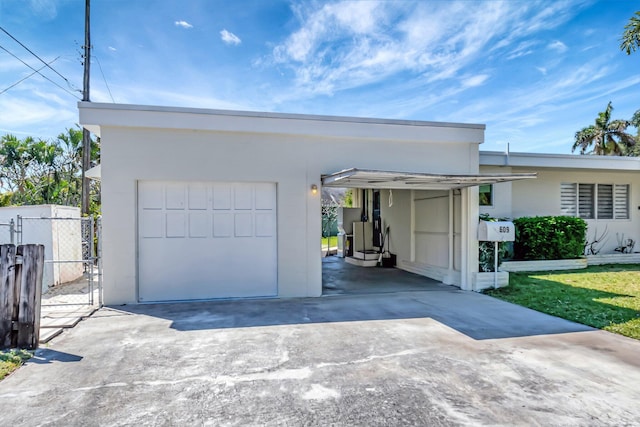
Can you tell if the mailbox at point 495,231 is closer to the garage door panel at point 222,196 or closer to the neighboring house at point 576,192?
the neighboring house at point 576,192

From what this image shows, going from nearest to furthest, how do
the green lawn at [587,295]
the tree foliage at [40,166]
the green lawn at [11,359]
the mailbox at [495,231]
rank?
the green lawn at [11,359]
the green lawn at [587,295]
the mailbox at [495,231]
the tree foliage at [40,166]

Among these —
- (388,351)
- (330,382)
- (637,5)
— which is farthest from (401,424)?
(637,5)

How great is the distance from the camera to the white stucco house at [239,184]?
6715 mm

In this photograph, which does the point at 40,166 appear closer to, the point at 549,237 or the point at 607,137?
the point at 549,237

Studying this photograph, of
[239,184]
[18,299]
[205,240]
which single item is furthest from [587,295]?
[18,299]

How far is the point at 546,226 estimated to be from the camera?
Result: 1040cm

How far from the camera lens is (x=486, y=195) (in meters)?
10.8

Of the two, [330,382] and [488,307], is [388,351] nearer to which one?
[330,382]

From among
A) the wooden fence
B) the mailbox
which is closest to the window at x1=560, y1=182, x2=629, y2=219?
the mailbox

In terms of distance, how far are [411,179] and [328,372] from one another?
14.2 feet

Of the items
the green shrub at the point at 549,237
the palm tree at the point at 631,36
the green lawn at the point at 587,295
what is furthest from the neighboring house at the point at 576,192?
the palm tree at the point at 631,36

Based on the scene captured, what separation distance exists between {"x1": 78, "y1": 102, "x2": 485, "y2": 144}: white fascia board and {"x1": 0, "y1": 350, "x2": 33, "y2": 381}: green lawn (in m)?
4.02

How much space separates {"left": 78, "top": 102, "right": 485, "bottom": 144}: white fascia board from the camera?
21.6 feet

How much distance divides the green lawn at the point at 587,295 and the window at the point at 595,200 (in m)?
2.18
